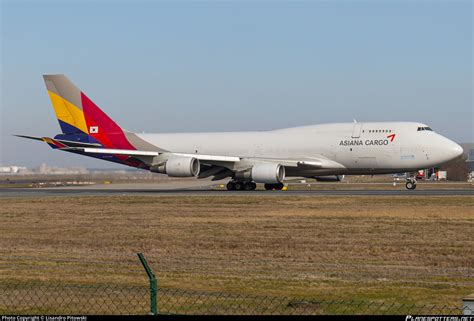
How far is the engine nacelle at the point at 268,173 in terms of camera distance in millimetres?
49344

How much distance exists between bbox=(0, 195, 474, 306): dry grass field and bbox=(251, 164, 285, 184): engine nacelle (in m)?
12.0

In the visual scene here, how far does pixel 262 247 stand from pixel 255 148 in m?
32.2

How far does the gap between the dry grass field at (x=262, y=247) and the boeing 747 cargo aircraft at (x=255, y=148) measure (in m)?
11.9

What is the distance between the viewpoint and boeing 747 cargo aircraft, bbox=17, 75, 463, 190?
1937 inches

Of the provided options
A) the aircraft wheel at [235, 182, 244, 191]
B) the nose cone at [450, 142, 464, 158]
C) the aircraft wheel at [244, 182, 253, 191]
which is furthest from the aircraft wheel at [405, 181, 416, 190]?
the aircraft wheel at [235, 182, 244, 191]

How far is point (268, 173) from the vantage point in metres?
49.4

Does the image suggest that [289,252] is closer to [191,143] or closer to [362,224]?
[362,224]

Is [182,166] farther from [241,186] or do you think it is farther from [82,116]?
[82,116]

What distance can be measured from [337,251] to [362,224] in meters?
6.73

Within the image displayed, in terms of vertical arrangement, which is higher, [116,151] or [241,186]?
[116,151]

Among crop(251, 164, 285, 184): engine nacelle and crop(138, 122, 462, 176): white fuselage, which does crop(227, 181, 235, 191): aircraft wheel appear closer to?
crop(138, 122, 462, 176): white fuselage

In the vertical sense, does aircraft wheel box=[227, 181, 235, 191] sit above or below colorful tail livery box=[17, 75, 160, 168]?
below

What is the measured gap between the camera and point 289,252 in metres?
20.4

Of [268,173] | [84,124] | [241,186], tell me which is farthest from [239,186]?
[84,124]
